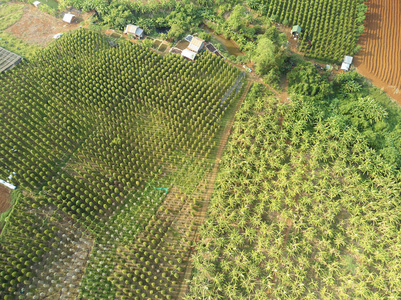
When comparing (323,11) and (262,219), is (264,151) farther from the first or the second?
(323,11)

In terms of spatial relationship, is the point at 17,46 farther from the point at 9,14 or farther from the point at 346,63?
the point at 346,63

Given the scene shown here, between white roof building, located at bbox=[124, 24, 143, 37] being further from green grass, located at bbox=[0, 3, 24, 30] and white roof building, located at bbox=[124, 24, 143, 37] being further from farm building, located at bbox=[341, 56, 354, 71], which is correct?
farm building, located at bbox=[341, 56, 354, 71]

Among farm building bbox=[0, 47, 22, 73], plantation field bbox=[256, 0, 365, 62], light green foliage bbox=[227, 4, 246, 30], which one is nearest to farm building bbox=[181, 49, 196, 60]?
light green foliage bbox=[227, 4, 246, 30]

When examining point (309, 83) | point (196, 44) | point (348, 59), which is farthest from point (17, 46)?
point (348, 59)

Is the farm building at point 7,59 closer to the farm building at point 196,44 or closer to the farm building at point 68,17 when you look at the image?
the farm building at point 68,17

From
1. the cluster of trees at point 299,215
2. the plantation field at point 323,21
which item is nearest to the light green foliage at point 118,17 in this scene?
the plantation field at point 323,21
